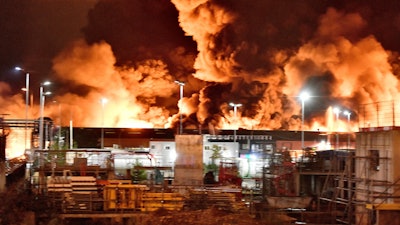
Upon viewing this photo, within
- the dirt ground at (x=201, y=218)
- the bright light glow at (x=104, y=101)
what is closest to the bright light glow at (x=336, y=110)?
the bright light glow at (x=104, y=101)

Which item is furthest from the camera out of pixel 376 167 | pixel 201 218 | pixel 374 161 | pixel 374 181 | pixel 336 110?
pixel 336 110

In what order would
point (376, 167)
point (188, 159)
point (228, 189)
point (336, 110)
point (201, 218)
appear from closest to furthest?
point (201, 218)
point (376, 167)
point (228, 189)
point (188, 159)
point (336, 110)

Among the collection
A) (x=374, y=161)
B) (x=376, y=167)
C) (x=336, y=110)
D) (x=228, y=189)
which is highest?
(x=336, y=110)

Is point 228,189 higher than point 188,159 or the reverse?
the reverse

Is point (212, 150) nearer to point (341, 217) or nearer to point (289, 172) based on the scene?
point (289, 172)

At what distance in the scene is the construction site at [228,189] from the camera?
2952 centimetres

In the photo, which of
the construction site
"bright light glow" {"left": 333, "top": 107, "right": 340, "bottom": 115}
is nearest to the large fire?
"bright light glow" {"left": 333, "top": 107, "right": 340, "bottom": 115}

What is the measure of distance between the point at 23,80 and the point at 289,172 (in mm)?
52860

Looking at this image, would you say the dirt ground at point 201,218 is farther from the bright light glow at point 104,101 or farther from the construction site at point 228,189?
the bright light glow at point 104,101

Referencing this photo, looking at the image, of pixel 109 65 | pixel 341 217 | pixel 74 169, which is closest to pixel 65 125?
pixel 109 65

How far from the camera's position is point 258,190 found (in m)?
42.9

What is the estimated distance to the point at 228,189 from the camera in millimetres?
36500

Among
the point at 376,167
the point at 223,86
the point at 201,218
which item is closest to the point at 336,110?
the point at 223,86

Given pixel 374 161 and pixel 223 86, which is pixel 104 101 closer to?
pixel 223 86
